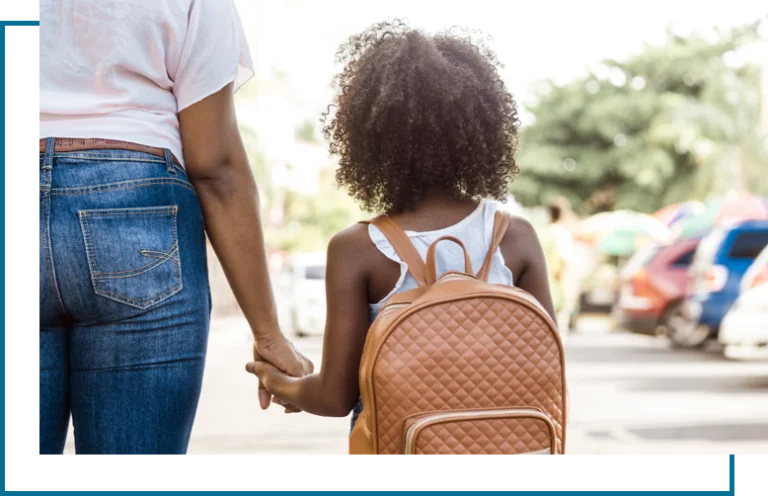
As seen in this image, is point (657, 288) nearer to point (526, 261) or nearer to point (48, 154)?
point (526, 261)

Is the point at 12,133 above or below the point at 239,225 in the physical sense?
above

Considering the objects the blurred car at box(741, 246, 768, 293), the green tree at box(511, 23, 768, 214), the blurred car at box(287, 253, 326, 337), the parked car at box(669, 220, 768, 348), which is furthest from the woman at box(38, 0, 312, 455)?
the green tree at box(511, 23, 768, 214)

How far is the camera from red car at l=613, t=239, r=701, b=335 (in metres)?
15.4

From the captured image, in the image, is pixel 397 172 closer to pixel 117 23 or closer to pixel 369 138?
pixel 369 138

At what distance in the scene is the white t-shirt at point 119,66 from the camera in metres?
1.81

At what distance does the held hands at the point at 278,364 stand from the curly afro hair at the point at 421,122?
360 mm

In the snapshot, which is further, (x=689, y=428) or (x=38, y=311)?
(x=689, y=428)

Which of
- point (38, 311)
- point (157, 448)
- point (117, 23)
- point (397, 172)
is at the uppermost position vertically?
point (117, 23)

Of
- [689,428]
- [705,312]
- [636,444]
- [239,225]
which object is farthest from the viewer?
[705,312]

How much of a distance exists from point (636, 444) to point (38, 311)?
582cm

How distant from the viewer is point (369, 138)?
86.4 inches

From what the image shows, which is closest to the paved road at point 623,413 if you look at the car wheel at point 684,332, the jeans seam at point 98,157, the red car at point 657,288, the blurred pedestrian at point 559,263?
the car wheel at point 684,332

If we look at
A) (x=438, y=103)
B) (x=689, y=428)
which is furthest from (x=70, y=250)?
(x=689, y=428)

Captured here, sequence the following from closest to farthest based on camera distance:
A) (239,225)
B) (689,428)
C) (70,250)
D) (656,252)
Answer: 1. (70,250)
2. (239,225)
3. (689,428)
4. (656,252)
